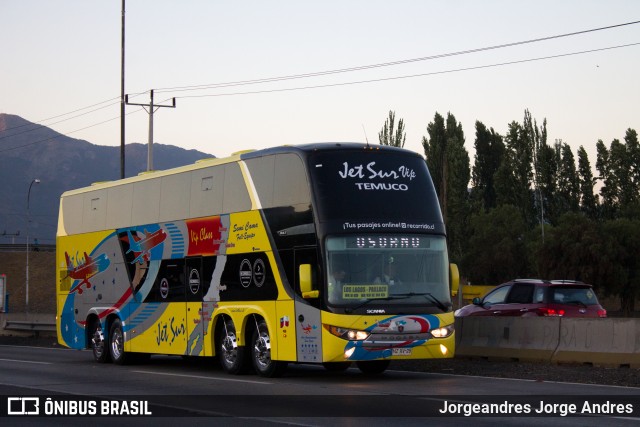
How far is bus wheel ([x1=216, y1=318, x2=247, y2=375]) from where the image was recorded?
2127cm

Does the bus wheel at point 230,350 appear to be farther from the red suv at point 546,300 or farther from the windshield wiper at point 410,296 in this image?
the red suv at point 546,300

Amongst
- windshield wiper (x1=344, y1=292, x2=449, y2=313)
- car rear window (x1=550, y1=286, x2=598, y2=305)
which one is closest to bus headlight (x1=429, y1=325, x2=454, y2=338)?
windshield wiper (x1=344, y1=292, x2=449, y2=313)

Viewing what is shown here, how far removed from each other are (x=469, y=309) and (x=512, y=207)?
59.3 m

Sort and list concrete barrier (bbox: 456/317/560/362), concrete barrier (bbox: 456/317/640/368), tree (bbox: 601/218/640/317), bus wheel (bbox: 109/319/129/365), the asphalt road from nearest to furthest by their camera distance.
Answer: the asphalt road < concrete barrier (bbox: 456/317/640/368) < concrete barrier (bbox: 456/317/560/362) < bus wheel (bbox: 109/319/129/365) < tree (bbox: 601/218/640/317)

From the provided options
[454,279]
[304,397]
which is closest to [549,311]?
[454,279]

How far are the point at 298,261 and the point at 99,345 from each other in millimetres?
9076

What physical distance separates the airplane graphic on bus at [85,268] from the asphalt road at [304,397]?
434 centimetres

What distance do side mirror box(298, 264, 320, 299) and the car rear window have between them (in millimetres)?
7946

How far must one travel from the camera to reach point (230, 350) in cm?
2172

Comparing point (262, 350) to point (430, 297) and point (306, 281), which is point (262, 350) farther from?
point (430, 297)

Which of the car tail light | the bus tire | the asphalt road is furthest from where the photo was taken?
the car tail light

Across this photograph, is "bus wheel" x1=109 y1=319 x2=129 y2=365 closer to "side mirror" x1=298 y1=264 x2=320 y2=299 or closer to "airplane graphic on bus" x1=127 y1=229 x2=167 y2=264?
"airplane graphic on bus" x1=127 y1=229 x2=167 y2=264

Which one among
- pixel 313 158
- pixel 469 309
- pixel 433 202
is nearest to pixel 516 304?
pixel 469 309

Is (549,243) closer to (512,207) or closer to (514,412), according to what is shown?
(512,207)
